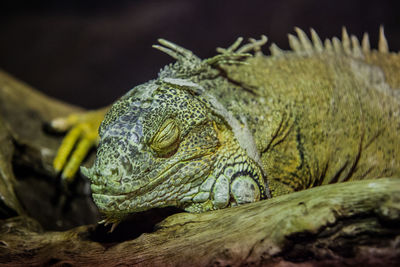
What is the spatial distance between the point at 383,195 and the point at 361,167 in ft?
5.61

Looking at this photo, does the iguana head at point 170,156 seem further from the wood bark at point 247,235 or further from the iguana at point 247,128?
the wood bark at point 247,235

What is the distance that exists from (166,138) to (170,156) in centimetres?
12

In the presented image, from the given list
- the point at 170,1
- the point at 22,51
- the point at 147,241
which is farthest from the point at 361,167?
the point at 22,51

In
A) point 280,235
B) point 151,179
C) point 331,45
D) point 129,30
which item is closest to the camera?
point 280,235

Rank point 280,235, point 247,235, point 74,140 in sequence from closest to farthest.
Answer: point 280,235
point 247,235
point 74,140

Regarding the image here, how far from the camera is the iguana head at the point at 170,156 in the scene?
6.31ft

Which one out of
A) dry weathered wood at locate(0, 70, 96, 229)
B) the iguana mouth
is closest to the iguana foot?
dry weathered wood at locate(0, 70, 96, 229)

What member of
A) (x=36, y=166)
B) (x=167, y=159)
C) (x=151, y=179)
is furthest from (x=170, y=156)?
(x=36, y=166)

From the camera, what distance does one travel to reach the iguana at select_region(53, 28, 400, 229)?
6.51 ft

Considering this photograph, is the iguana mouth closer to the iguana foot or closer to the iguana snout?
the iguana snout

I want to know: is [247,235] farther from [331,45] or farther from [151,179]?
[331,45]

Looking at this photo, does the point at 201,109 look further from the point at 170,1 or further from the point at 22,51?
the point at 22,51

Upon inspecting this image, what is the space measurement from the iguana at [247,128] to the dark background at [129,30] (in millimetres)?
181

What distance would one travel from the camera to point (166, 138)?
2.04m
